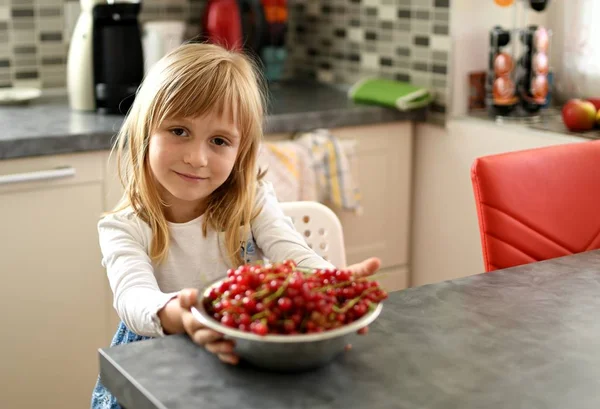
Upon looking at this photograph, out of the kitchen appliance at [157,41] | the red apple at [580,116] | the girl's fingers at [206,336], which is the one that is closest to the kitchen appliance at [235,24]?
the kitchen appliance at [157,41]

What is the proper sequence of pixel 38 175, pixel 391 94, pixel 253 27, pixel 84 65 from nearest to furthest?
pixel 38 175 < pixel 84 65 < pixel 391 94 < pixel 253 27

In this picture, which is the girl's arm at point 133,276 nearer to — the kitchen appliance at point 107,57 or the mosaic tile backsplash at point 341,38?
the kitchen appliance at point 107,57

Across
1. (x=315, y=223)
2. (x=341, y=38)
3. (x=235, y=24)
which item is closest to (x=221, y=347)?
(x=315, y=223)

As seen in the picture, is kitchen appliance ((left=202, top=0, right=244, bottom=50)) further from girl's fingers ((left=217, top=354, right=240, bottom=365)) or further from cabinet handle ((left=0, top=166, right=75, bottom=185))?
girl's fingers ((left=217, top=354, right=240, bottom=365))

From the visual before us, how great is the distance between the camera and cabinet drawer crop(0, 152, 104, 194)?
2.15 meters

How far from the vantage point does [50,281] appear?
225cm

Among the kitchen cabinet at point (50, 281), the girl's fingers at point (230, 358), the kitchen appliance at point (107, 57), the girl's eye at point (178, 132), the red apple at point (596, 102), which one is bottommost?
the kitchen cabinet at point (50, 281)


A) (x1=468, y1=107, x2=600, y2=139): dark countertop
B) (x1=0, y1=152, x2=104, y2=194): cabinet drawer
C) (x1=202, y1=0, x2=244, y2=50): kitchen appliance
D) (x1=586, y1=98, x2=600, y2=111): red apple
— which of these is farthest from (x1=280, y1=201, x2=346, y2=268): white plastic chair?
(x1=202, y1=0, x2=244, y2=50): kitchen appliance

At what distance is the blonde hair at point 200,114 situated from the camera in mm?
1407

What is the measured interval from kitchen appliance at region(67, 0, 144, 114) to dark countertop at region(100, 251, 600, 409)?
145 centimetres

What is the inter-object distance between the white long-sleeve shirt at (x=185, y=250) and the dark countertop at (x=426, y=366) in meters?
0.26

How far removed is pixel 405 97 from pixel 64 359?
47.6 inches

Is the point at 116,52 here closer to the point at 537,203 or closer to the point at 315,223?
the point at 315,223

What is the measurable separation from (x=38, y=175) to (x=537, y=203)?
46.6 inches
